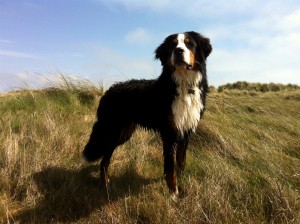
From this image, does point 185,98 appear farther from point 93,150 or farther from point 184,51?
point 93,150

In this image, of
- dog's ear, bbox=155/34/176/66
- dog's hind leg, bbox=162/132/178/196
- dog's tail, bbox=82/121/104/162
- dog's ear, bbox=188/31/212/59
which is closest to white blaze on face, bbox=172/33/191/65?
dog's ear, bbox=155/34/176/66

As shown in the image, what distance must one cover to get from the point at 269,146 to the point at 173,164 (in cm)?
200

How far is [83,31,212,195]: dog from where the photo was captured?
391 cm

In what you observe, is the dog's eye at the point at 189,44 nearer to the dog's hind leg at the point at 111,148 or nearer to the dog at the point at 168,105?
the dog at the point at 168,105

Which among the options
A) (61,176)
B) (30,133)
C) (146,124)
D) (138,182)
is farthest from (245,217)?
(30,133)

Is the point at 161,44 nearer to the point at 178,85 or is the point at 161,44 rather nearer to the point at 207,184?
the point at 178,85

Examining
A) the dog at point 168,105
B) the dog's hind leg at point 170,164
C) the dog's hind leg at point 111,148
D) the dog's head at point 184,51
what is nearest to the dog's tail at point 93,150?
the dog at point 168,105

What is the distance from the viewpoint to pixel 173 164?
3885 mm

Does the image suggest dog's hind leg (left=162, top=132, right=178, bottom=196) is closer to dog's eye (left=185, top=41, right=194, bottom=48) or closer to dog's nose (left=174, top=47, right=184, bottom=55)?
dog's nose (left=174, top=47, right=184, bottom=55)

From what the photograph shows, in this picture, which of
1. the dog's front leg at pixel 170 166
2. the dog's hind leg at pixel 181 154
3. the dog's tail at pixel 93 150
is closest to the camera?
the dog's front leg at pixel 170 166

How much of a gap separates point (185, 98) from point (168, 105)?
0.69ft

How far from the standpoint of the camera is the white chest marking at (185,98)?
3.91 metres

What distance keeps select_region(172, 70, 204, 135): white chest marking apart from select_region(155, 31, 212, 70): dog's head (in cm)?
9

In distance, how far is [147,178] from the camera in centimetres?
423
